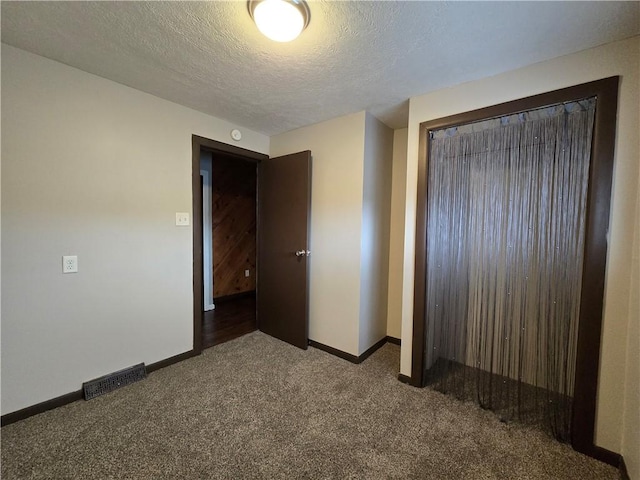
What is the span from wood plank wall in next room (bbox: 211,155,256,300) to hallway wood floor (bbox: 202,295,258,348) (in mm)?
391

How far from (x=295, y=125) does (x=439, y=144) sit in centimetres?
151

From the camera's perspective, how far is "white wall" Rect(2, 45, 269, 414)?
1.66m

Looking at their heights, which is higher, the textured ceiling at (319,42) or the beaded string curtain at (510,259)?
the textured ceiling at (319,42)

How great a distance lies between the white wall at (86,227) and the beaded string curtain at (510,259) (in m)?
2.25

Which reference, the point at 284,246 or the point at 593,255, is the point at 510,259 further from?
the point at 284,246

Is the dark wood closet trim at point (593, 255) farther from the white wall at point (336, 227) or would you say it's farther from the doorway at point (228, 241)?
the doorway at point (228, 241)

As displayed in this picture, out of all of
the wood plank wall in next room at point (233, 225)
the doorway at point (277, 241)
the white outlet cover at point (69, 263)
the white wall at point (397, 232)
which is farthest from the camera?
the wood plank wall in next room at point (233, 225)

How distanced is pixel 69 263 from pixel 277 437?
184cm

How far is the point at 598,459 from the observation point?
1.48 m

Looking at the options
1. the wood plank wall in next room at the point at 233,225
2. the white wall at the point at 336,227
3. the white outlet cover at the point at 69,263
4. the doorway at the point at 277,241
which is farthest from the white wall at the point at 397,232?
the white outlet cover at the point at 69,263

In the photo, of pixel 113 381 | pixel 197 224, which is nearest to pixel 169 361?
pixel 113 381

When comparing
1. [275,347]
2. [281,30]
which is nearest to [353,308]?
[275,347]

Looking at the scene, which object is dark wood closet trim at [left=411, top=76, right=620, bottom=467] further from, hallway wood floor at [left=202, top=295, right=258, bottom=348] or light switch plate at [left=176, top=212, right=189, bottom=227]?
hallway wood floor at [left=202, top=295, right=258, bottom=348]

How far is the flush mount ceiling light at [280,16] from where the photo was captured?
4.00 feet
